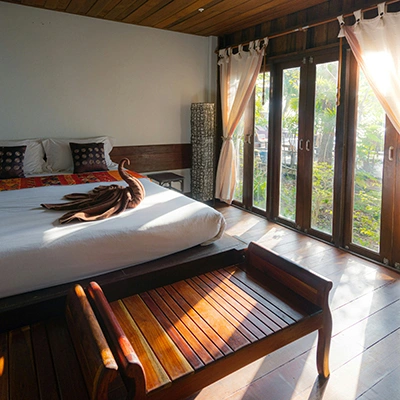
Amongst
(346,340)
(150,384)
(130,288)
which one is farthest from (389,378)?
(130,288)

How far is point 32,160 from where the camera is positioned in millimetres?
3820

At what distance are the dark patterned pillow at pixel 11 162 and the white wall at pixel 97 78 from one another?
484 mm

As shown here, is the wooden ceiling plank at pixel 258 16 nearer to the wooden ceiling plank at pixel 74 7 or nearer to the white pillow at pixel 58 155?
the wooden ceiling plank at pixel 74 7

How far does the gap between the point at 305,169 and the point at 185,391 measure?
9.39ft

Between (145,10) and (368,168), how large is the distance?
9.02 ft

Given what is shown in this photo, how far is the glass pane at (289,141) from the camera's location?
3.87 meters

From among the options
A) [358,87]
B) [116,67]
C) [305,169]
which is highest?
[116,67]

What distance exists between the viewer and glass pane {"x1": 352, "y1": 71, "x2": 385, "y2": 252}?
3.07m

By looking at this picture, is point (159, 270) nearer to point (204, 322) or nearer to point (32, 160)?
point (204, 322)

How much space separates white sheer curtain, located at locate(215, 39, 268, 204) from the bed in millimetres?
2042

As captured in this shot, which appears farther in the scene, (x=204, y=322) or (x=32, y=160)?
(x=32, y=160)

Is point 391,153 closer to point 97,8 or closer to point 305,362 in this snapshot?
point 305,362

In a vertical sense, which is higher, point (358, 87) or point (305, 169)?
point (358, 87)

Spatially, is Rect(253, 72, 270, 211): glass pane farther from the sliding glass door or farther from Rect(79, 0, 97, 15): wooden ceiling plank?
Rect(79, 0, 97, 15): wooden ceiling plank
